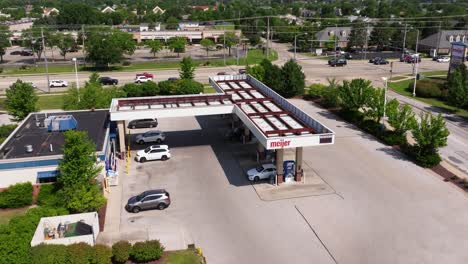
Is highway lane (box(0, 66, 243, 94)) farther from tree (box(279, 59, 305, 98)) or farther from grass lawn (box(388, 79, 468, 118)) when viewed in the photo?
grass lawn (box(388, 79, 468, 118))

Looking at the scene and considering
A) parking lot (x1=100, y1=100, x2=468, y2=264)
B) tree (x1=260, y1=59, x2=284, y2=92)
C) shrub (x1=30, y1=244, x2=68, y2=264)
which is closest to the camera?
shrub (x1=30, y1=244, x2=68, y2=264)

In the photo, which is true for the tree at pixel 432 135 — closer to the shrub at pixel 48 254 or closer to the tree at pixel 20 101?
the shrub at pixel 48 254

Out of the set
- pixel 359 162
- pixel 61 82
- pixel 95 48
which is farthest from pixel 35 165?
pixel 95 48

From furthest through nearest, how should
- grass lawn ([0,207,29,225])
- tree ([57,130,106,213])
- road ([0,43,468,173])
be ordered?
road ([0,43,468,173]), grass lawn ([0,207,29,225]), tree ([57,130,106,213])

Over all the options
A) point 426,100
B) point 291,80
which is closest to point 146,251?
point 291,80

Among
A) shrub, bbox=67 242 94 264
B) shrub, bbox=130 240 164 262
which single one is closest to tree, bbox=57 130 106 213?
shrub, bbox=67 242 94 264

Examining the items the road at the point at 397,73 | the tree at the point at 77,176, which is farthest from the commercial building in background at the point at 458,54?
the tree at the point at 77,176

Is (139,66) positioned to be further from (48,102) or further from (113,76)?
(48,102)
